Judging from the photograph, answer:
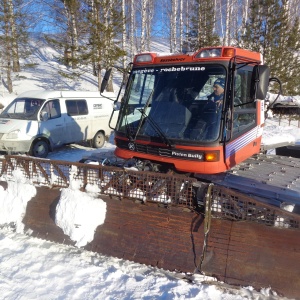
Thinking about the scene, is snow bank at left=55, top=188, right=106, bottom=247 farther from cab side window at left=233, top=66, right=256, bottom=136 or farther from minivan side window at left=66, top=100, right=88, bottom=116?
minivan side window at left=66, top=100, right=88, bottom=116

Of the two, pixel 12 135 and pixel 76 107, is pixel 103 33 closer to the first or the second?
pixel 76 107

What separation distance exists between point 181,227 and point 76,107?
8731 millimetres

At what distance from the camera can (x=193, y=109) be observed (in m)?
4.42

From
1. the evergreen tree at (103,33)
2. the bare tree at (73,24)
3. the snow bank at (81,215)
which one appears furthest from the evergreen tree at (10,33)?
the snow bank at (81,215)

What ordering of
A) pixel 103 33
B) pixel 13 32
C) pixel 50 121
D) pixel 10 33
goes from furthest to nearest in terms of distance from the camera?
pixel 10 33, pixel 13 32, pixel 103 33, pixel 50 121

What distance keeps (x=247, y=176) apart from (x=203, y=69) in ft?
4.96

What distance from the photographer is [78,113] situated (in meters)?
→ 11.9

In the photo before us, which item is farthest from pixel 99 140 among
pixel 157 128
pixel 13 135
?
pixel 157 128

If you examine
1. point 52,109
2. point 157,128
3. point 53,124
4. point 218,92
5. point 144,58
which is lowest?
point 53,124

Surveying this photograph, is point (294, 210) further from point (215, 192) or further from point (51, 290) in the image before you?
point (51, 290)

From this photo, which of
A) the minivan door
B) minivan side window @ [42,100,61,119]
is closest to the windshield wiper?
the minivan door

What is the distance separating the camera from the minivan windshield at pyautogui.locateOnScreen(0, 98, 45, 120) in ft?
34.4

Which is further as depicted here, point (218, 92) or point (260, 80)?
point (218, 92)

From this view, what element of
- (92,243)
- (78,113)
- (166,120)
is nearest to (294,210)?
(166,120)
